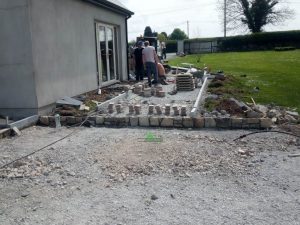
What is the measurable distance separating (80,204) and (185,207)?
1244 millimetres

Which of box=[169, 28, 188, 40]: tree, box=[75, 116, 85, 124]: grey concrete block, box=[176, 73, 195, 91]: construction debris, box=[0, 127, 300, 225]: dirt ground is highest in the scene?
box=[169, 28, 188, 40]: tree

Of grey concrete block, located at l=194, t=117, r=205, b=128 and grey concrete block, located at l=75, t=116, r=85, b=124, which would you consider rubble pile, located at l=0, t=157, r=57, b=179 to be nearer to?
grey concrete block, located at l=75, t=116, r=85, b=124

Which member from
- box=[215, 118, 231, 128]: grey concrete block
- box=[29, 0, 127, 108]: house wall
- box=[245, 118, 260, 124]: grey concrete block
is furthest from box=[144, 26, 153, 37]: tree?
box=[245, 118, 260, 124]: grey concrete block

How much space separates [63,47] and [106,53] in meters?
4.08

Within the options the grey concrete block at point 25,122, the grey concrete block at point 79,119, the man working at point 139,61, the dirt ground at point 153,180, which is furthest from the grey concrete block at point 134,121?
the man working at point 139,61

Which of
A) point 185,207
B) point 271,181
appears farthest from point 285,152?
point 185,207

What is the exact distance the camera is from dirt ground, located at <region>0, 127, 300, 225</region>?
3689 millimetres

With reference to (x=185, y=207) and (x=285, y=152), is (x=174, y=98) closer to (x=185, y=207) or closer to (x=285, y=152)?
(x=285, y=152)

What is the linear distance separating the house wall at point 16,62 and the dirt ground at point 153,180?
5.37 ft

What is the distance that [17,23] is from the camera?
7.85m

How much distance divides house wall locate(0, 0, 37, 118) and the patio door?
4.59m

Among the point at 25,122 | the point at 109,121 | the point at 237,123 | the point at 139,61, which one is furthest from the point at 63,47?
the point at 139,61

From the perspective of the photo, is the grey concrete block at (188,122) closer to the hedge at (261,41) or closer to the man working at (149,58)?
the man working at (149,58)

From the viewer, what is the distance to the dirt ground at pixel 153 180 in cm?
369
